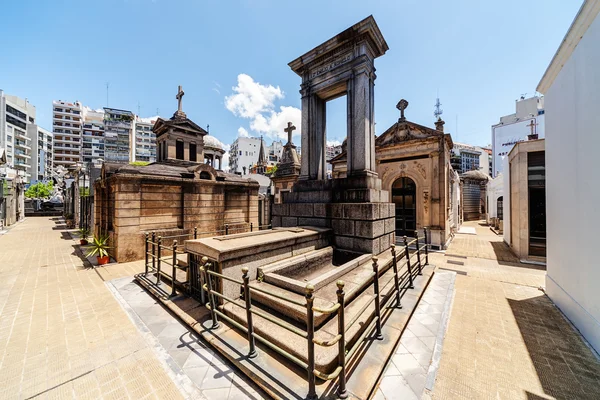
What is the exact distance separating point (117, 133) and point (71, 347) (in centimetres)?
6995

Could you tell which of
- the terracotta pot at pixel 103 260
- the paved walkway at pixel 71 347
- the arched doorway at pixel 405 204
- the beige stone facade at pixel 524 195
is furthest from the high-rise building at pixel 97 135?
the beige stone facade at pixel 524 195

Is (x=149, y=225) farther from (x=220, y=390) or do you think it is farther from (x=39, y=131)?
(x=39, y=131)

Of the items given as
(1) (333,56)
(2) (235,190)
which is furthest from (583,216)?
(2) (235,190)

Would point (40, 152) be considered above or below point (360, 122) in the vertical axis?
above

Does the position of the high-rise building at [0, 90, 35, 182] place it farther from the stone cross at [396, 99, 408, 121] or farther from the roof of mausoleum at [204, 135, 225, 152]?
the stone cross at [396, 99, 408, 121]

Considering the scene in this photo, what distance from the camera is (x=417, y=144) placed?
12.4 meters

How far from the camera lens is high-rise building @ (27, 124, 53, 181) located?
54.3 meters

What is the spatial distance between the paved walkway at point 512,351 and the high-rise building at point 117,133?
227ft

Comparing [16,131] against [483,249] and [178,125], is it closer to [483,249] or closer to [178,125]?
[178,125]

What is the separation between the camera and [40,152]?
186 feet

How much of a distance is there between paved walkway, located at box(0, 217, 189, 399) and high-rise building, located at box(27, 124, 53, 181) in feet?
235

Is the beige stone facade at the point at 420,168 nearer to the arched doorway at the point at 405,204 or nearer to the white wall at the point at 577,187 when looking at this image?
the arched doorway at the point at 405,204

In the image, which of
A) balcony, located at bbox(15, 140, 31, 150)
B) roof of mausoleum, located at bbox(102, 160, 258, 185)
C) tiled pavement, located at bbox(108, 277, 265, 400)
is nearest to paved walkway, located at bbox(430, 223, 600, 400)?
tiled pavement, located at bbox(108, 277, 265, 400)

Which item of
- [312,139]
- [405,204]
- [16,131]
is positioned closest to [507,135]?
[405,204]
